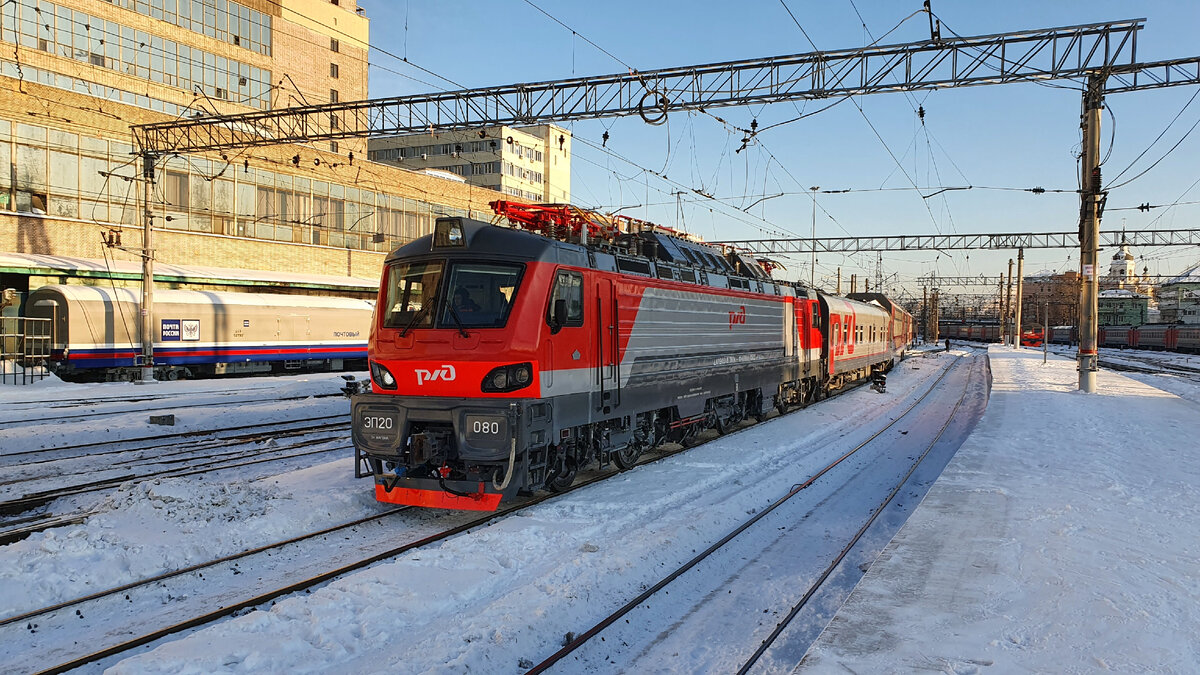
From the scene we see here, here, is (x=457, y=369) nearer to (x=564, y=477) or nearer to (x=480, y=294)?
(x=480, y=294)

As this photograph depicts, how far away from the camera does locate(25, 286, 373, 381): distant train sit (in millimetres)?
24344

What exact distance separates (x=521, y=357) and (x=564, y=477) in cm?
225

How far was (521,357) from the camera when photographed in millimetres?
8430

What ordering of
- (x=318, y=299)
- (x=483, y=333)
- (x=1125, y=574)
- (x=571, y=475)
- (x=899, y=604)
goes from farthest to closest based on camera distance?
1. (x=318, y=299)
2. (x=571, y=475)
3. (x=483, y=333)
4. (x=1125, y=574)
5. (x=899, y=604)

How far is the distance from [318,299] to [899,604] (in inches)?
1239

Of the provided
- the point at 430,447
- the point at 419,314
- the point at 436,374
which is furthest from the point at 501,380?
the point at 419,314

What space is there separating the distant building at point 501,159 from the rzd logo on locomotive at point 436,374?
→ 68.8 metres

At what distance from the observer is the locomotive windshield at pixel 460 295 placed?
8609 mm

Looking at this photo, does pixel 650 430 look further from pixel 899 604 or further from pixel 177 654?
pixel 177 654

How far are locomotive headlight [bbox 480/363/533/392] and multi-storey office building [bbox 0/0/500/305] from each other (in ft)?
70.1

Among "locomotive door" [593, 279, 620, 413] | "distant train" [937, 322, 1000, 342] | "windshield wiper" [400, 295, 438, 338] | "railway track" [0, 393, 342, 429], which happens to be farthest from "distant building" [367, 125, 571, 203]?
"windshield wiper" [400, 295, 438, 338]

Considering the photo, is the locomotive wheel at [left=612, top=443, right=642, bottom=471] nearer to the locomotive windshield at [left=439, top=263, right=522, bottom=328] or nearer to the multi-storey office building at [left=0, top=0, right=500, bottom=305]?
the locomotive windshield at [left=439, top=263, right=522, bottom=328]

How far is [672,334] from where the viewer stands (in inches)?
473

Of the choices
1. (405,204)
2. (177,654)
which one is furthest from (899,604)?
(405,204)
